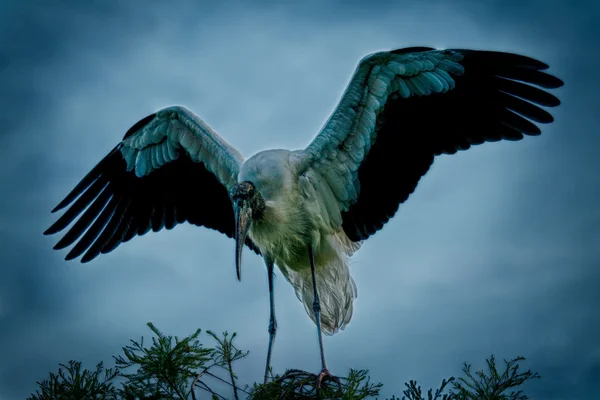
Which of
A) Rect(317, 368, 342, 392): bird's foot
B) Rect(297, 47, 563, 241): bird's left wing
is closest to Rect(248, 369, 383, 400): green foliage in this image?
Rect(317, 368, 342, 392): bird's foot

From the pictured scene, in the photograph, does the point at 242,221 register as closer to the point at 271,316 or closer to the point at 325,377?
the point at 271,316

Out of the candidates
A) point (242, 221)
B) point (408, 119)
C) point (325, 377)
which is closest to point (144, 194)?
point (242, 221)

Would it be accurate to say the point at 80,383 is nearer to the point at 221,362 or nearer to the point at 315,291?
the point at 221,362

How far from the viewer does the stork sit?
16.1ft

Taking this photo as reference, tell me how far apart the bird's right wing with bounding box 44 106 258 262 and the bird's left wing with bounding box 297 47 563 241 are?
105 cm

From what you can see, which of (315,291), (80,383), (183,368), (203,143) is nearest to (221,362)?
(183,368)

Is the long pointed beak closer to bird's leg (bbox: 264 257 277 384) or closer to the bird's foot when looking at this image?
bird's leg (bbox: 264 257 277 384)

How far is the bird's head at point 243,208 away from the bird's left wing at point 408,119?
410 millimetres

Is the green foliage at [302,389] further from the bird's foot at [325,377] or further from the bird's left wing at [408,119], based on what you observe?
the bird's left wing at [408,119]

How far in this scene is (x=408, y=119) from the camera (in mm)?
5105

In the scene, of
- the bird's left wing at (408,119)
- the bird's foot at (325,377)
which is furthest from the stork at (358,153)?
the bird's foot at (325,377)

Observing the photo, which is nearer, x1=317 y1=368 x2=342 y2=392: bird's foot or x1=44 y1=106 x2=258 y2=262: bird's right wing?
x1=317 y1=368 x2=342 y2=392: bird's foot

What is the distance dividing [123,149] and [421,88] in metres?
2.51

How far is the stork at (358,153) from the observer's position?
489 centimetres
